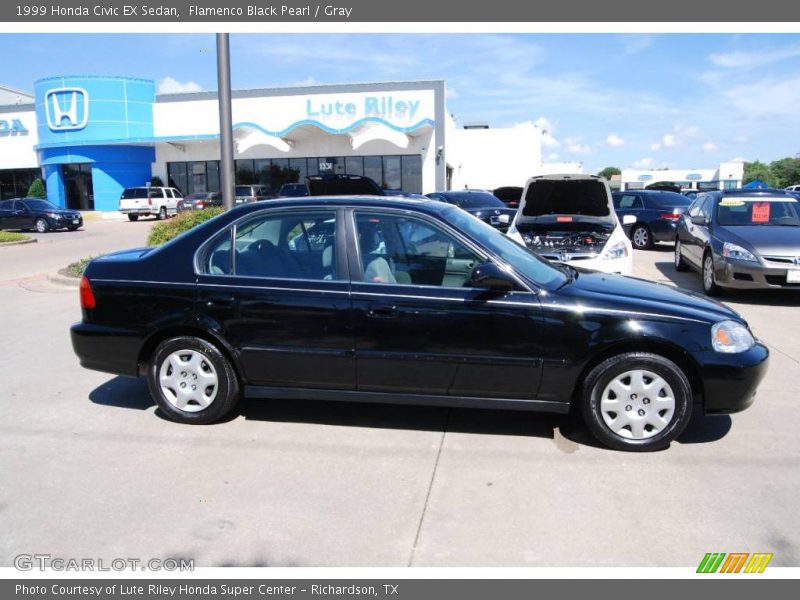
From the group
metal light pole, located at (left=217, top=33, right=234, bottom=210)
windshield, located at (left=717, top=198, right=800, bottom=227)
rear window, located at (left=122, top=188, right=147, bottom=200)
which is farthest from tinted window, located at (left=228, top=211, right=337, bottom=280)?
rear window, located at (left=122, top=188, right=147, bottom=200)

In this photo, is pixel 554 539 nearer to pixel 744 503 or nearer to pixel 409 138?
pixel 744 503

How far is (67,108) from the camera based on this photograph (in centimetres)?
3678

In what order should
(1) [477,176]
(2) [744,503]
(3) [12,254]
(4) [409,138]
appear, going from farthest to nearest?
(1) [477,176]
(4) [409,138]
(3) [12,254]
(2) [744,503]

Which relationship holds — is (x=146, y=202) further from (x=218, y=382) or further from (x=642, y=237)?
(x=218, y=382)

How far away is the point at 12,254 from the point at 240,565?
17.7m

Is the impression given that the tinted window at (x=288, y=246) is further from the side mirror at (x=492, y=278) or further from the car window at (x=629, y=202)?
the car window at (x=629, y=202)

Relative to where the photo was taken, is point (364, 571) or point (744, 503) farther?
point (744, 503)

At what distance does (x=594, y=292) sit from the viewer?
4336mm

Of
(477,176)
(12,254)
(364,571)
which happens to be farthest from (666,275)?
(477,176)

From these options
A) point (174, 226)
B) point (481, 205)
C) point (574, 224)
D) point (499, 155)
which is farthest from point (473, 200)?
point (499, 155)

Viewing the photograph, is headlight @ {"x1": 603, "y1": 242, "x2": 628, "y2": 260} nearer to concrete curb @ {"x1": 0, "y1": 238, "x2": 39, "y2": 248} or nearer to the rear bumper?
the rear bumper

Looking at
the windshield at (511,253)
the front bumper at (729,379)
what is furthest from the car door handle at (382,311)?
the front bumper at (729,379)

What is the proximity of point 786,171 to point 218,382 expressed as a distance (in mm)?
90282

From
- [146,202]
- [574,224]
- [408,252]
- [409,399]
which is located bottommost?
[409,399]
